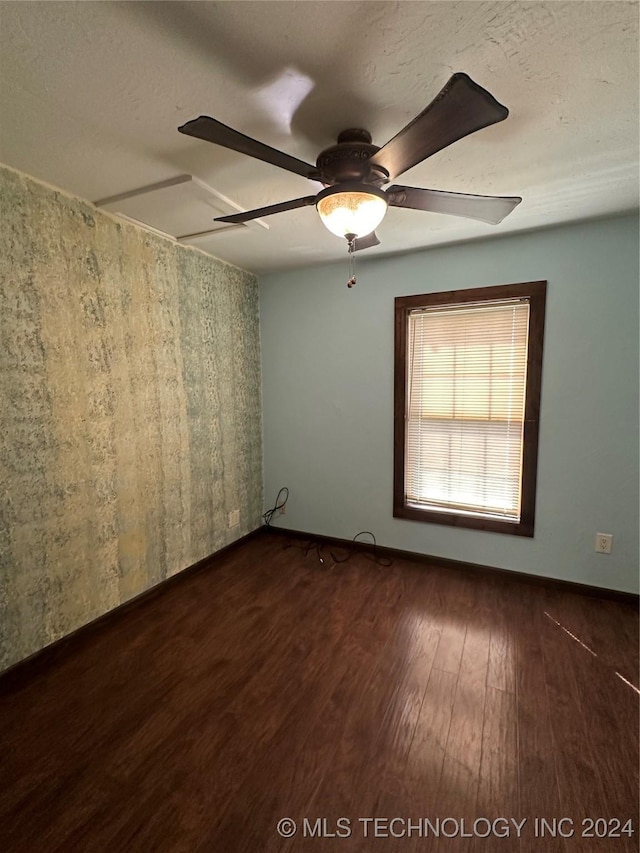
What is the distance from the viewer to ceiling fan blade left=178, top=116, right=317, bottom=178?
0.97 metres

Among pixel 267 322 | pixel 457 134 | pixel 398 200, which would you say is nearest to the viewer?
pixel 457 134

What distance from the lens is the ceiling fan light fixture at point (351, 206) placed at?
1.26 meters

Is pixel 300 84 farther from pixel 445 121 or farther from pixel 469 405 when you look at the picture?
pixel 469 405

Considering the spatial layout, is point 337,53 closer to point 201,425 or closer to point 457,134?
point 457,134

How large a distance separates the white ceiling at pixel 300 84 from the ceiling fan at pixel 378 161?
19 centimetres

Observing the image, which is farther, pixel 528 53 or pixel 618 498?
pixel 618 498

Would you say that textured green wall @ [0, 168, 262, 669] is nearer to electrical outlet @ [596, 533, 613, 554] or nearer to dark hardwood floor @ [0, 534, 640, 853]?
dark hardwood floor @ [0, 534, 640, 853]

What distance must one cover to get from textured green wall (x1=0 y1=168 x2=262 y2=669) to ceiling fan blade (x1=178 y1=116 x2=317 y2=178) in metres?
1.21

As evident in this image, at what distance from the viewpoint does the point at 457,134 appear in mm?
1029

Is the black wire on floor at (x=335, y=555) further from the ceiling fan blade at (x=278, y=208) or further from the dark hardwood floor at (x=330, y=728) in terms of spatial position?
the ceiling fan blade at (x=278, y=208)

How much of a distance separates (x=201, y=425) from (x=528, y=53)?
250 cm

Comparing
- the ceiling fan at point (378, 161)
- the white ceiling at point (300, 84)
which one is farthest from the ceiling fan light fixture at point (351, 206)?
the white ceiling at point (300, 84)

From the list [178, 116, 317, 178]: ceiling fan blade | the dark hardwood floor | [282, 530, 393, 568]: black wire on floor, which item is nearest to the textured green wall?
the dark hardwood floor

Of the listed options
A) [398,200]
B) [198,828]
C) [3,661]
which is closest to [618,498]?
[398,200]
